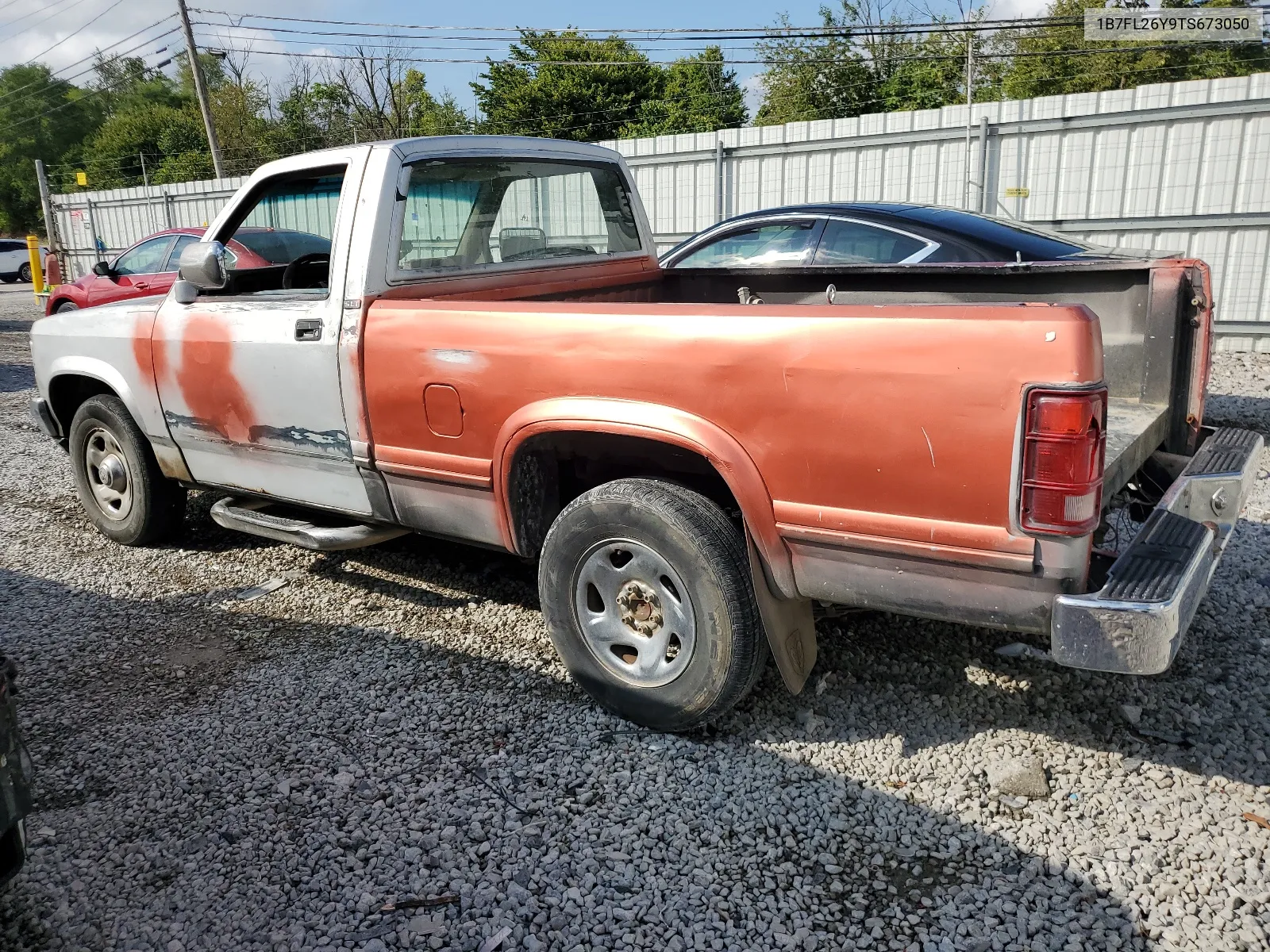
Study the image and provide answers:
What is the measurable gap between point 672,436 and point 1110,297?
1.99 m

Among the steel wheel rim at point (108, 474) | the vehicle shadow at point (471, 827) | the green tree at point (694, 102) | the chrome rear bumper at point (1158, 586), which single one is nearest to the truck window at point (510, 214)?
the vehicle shadow at point (471, 827)

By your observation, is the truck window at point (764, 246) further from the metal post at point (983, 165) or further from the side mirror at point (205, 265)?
the metal post at point (983, 165)

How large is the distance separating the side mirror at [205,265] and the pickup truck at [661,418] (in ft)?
0.04

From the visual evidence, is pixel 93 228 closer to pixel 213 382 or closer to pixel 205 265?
pixel 213 382

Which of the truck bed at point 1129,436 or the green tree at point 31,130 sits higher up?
the green tree at point 31,130

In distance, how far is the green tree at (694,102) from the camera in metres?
32.0

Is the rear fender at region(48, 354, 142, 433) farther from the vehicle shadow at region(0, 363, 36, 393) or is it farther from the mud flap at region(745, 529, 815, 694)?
the vehicle shadow at region(0, 363, 36, 393)

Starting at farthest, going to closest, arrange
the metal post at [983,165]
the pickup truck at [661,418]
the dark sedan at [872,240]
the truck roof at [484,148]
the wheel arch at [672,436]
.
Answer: the metal post at [983,165], the dark sedan at [872,240], the truck roof at [484,148], the wheel arch at [672,436], the pickup truck at [661,418]

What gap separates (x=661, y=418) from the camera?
2953 mm

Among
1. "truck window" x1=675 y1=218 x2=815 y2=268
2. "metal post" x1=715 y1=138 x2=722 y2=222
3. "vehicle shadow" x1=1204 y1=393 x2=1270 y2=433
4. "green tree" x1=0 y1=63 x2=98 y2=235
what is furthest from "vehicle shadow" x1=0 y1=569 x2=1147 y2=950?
"green tree" x1=0 y1=63 x2=98 y2=235

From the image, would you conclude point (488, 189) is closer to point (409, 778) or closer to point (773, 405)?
point (773, 405)

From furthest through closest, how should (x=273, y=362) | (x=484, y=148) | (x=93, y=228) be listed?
1. (x=93, y=228)
2. (x=484, y=148)
3. (x=273, y=362)

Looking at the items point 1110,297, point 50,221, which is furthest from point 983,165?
point 50,221

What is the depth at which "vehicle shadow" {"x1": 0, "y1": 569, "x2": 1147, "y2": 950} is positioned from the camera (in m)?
2.46
